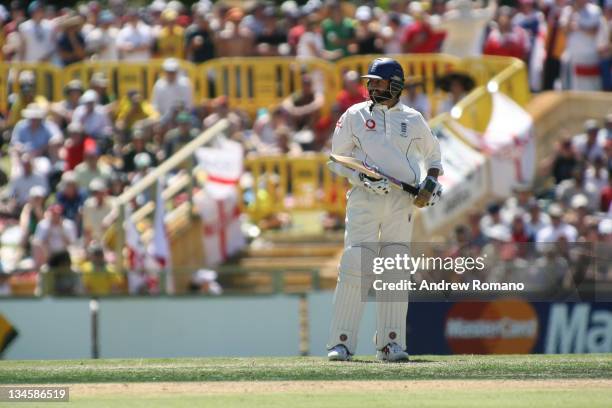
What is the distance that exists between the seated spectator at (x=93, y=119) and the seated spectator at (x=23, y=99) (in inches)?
41.7

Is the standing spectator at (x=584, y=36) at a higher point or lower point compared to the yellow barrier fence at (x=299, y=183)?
higher

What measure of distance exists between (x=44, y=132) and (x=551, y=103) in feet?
22.4

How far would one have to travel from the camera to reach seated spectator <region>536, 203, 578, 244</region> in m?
17.7

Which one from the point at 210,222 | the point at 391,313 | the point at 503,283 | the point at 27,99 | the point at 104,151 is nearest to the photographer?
the point at 391,313

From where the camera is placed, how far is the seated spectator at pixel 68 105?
22.1 meters

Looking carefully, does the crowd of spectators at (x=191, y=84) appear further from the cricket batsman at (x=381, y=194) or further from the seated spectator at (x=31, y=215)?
the cricket batsman at (x=381, y=194)

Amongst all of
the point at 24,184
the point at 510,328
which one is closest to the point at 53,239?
the point at 24,184

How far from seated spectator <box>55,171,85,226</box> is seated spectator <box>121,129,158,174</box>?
101 cm

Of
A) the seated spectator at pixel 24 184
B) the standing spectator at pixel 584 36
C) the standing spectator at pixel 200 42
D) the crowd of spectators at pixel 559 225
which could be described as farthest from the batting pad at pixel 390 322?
the standing spectator at pixel 200 42

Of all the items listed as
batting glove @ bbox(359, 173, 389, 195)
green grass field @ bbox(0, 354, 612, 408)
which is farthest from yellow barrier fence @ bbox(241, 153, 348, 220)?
batting glove @ bbox(359, 173, 389, 195)

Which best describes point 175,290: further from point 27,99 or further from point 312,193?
point 27,99

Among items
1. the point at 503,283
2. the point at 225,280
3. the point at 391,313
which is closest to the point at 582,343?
the point at 503,283

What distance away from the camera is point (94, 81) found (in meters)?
22.5

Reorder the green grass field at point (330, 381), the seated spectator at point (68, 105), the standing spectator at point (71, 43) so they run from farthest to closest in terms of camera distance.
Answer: the standing spectator at point (71, 43)
the seated spectator at point (68, 105)
the green grass field at point (330, 381)
